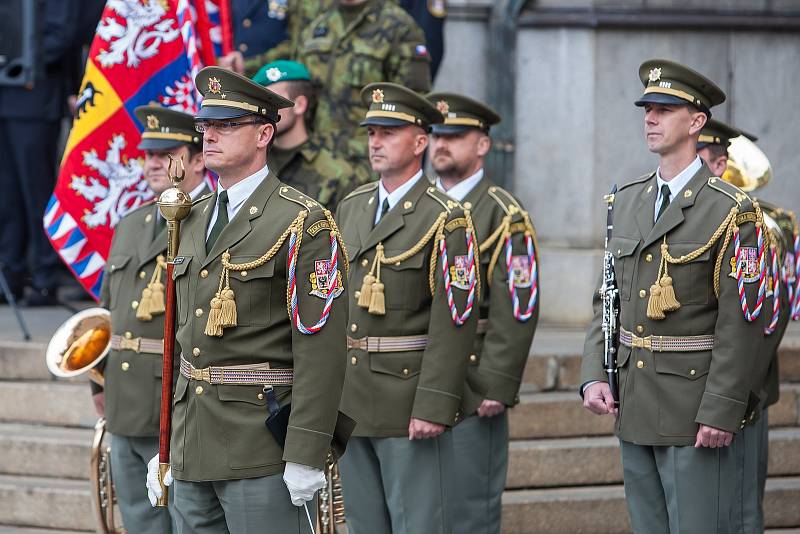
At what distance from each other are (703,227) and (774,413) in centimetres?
300

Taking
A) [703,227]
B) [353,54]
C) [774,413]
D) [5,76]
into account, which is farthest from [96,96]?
[774,413]

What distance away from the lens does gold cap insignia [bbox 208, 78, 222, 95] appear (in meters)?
4.55

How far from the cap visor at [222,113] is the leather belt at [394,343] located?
143 cm

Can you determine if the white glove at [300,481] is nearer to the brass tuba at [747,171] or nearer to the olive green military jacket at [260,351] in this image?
the olive green military jacket at [260,351]

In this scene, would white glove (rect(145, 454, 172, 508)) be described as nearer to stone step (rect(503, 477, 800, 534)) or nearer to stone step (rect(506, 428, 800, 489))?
stone step (rect(503, 477, 800, 534))

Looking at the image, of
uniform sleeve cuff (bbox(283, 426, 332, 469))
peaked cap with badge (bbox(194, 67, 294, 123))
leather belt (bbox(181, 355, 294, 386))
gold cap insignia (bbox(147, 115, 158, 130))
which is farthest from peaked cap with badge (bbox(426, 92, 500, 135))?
uniform sleeve cuff (bbox(283, 426, 332, 469))

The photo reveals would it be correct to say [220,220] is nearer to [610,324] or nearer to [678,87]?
[610,324]

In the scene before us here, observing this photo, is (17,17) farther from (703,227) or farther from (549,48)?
(703,227)

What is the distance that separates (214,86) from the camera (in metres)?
4.57

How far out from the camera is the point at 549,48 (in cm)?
966

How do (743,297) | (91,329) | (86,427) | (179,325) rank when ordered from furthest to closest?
(86,427), (91,329), (743,297), (179,325)

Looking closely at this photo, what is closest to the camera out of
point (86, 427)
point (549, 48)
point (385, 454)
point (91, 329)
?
point (385, 454)

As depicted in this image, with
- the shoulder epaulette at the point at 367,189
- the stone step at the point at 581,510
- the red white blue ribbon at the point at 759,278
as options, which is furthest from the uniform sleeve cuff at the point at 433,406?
the stone step at the point at 581,510

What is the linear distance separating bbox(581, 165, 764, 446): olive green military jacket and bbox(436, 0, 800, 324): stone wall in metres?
4.12
